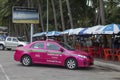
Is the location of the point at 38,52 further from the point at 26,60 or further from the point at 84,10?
the point at 84,10

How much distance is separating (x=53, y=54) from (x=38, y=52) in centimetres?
99

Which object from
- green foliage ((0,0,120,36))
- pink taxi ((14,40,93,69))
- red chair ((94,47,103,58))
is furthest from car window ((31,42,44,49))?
green foliage ((0,0,120,36))

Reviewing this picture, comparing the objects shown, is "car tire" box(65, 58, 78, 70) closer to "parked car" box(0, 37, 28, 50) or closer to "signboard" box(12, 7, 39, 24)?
"parked car" box(0, 37, 28, 50)

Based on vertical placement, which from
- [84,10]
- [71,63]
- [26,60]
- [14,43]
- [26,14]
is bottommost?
[71,63]

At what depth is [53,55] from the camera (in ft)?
63.0

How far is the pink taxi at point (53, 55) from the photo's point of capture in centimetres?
1867

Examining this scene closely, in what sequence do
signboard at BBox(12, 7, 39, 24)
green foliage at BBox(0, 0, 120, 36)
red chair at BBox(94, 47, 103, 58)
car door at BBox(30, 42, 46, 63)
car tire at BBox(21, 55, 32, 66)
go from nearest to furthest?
car door at BBox(30, 42, 46, 63) < car tire at BBox(21, 55, 32, 66) < red chair at BBox(94, 47, 103, 58) < signboard at BBox(12, 7, 39, 24) < green foliage at BBox(0, 0, 120, 36)

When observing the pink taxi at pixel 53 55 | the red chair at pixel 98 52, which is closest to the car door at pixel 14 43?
the red chair at pixel 98 52

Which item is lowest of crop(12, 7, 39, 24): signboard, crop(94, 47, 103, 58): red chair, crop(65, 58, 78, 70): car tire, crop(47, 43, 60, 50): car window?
crop(65, 58, 78, 70): car tire

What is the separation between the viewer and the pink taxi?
61.3ft

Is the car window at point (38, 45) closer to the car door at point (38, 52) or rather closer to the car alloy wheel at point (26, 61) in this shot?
the car door at point (38, 52)

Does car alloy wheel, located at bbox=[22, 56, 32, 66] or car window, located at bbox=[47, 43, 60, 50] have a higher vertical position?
car window, located at bbox=[47, 43, 60, 50]

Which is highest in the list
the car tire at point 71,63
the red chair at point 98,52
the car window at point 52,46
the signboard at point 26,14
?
the signboard at point 26,14

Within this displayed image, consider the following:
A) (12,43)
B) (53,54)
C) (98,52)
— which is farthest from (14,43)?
(53,54)
